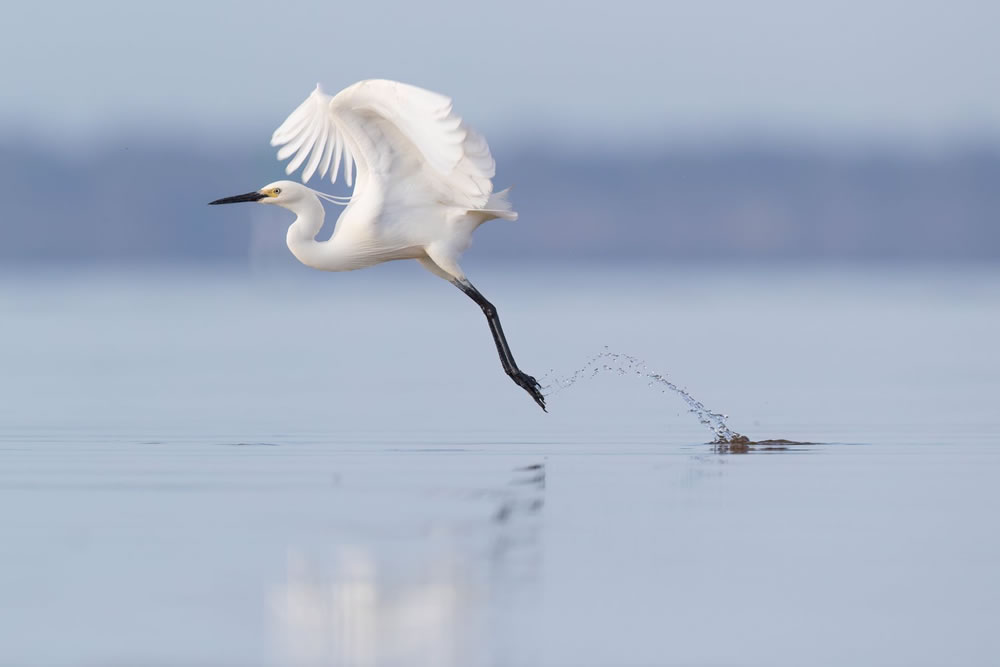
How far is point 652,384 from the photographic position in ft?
59.7

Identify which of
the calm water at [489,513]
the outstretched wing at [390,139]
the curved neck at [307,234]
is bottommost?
the calm water at [489,513]

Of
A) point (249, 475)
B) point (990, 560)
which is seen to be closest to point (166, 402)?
point (249, 475)

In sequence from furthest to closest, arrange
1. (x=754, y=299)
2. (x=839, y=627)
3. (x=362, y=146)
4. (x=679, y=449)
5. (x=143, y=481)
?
(x=754, y=299) < (x=362, y=146) < (x=679, y=449) < (x=143, y=481) < (x=839, y=627)

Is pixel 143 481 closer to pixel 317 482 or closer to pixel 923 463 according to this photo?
pixel 317 482

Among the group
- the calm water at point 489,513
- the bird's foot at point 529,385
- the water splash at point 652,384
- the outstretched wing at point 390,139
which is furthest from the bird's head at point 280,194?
the water splash at point 652,384

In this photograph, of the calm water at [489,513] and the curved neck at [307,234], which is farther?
the curved neck at [307,234]

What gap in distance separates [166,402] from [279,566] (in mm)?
8370

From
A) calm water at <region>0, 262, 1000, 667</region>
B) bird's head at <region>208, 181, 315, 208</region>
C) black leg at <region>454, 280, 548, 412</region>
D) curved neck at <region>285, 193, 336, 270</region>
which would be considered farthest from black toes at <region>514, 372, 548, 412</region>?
bird's head at <region>208, 181, 315, 208</region>

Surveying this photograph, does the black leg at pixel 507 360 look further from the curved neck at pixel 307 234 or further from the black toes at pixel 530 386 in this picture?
the curved neck at pixel 307 234

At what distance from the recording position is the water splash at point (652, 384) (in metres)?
13.4

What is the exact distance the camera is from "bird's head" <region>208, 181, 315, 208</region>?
1407 cm

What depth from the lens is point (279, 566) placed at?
26.8 ft

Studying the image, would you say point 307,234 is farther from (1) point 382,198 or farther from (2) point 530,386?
(2) point 530,386

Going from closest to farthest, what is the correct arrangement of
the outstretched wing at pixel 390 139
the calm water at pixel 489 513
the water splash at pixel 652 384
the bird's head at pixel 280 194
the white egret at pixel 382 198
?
the calm water at pixel 489 513 → the outstretched wing at pixel 390 139 → the water splash at pixel 652 384 → the white egret at pixel 382 198 → the bird's head at pixel 280 194
